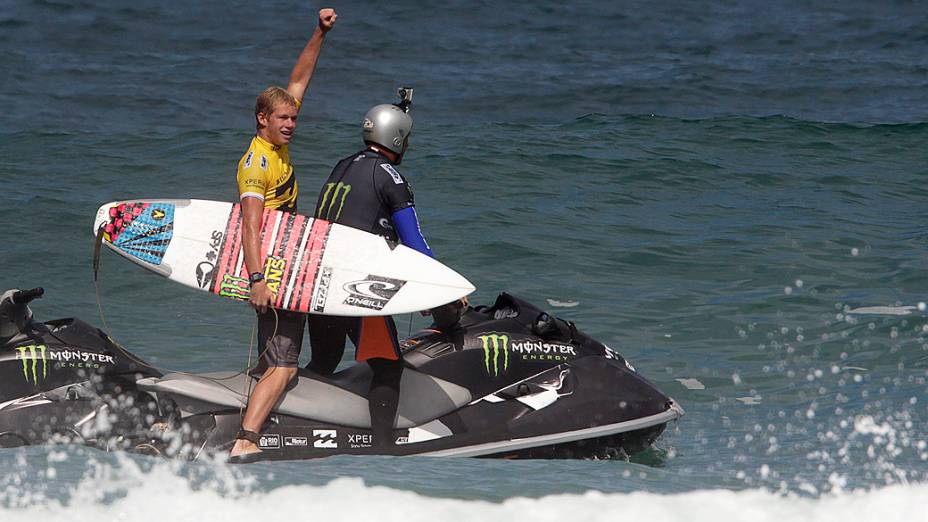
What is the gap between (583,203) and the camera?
1198 cm

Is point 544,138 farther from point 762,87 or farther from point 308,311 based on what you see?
point 308,311

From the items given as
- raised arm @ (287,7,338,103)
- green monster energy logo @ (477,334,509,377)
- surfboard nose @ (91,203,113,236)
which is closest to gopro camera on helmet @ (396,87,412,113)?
raised arm @ (287,7,338,103)

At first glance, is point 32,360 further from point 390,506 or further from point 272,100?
point 390,506

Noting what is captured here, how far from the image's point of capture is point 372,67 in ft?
55.3

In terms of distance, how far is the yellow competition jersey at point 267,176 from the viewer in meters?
5.16

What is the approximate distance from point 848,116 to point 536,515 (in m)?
12.2

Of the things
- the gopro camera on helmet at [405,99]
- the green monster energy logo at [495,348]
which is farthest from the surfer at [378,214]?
the green monster energy logo at [495,348]

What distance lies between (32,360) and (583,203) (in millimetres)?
7441

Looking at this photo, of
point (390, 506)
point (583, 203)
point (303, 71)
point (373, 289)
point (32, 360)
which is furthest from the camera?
point (583, 203)

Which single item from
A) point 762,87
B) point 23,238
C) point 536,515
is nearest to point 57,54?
point 23,238

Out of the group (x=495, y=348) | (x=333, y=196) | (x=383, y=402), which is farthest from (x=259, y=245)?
(x=495, y=348)

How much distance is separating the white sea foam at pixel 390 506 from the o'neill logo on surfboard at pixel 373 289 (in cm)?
93

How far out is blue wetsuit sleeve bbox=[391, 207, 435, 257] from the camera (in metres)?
5.37

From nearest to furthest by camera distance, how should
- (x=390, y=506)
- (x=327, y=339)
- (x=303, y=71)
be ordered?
(x=390, y=506), (x=327, y=339), (x=303, y=71)
